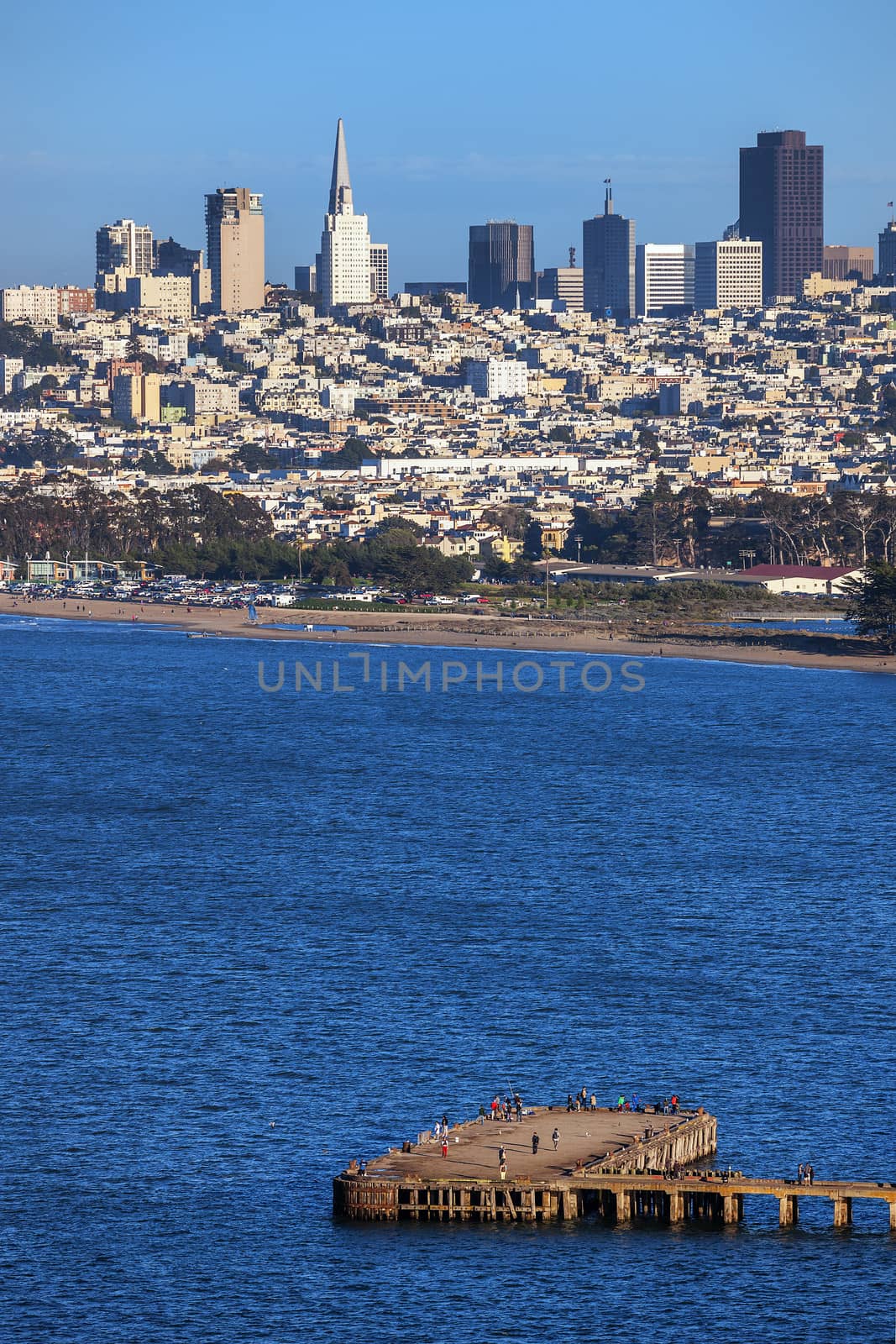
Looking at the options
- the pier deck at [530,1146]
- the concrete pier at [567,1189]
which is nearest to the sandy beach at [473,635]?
the pier deck at [530,1146]

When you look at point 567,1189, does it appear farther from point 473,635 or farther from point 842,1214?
point 473,635

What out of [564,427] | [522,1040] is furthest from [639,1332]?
[564,427]

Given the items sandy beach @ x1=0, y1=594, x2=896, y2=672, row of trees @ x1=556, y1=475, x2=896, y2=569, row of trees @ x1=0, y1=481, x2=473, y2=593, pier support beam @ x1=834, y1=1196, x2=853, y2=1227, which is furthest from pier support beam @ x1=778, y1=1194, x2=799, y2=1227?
row of trees @ x1=556, y1=475, x2=896, y2=569

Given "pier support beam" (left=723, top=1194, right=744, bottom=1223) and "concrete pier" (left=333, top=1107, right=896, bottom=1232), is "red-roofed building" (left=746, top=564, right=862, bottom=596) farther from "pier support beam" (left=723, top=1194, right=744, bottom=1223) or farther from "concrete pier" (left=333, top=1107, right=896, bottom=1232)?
"pier support beam" (left=723, top=1194, right=744, bottom=1223)

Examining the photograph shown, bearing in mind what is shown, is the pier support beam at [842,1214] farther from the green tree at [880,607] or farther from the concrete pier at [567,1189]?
the green tree at [880,607]

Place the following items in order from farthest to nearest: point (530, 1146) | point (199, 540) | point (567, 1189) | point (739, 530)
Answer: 1. point (199, 540)
2. point (739, 530)
3. point (530, 1146)
4. point (567, 1189)

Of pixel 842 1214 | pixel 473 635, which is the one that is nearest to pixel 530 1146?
pixel 842 1214
